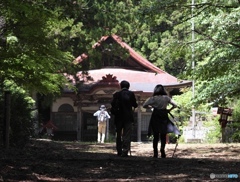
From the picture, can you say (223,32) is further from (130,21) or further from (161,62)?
(161,62)

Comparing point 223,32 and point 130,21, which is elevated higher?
point 130,21

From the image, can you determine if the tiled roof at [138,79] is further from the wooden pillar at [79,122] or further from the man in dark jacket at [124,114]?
the man in dark jacket at [124,114]

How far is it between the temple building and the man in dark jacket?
48.3 ft

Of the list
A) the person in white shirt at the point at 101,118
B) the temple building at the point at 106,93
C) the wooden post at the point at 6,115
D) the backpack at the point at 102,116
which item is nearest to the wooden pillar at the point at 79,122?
the temple building at the point at 106,93

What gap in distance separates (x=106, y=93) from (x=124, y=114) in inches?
628

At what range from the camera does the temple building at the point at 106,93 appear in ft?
81.3

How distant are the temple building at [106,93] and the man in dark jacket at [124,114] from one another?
14.7 metres

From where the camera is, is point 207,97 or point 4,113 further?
point 207,97

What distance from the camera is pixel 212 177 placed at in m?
5.94

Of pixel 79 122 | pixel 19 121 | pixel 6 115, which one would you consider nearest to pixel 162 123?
pixel 6 115

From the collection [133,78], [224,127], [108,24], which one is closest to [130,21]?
[108,24]

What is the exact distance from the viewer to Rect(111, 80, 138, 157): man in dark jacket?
9.18 m

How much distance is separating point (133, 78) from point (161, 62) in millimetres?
6839

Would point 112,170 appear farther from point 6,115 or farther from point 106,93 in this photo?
point 106,93
